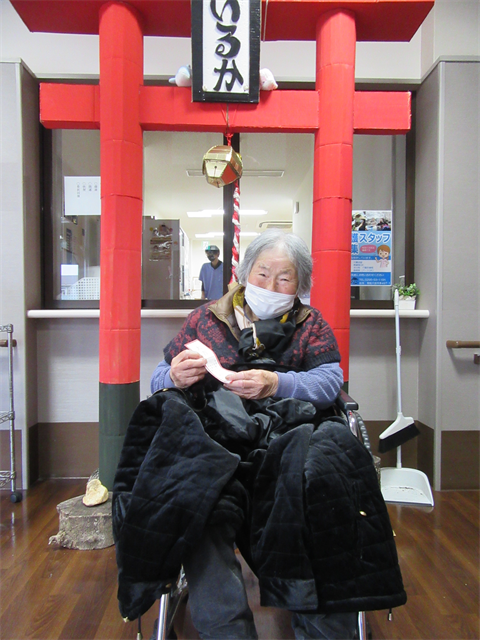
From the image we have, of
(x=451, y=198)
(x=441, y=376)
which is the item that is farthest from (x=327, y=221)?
(x=441, y=376)

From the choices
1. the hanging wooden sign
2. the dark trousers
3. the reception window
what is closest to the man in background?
the reception window

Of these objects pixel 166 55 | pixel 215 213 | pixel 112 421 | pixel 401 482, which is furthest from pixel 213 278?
pixel 401 482

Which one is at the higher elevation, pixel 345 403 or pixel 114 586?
pixel 345 403

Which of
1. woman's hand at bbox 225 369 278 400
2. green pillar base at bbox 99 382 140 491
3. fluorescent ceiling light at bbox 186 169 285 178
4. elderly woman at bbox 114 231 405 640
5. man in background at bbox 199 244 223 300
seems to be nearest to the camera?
elderly woman at bbox 114 231 405 640

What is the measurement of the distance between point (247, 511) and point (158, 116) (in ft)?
5.82

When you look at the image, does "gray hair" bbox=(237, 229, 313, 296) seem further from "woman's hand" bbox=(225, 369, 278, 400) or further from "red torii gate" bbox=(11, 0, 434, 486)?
"red torii gate" bbox=(11, 0, 434, 486)

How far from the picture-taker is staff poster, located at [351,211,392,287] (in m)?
2.76

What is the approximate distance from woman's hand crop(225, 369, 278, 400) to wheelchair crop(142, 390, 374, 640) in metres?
0.24

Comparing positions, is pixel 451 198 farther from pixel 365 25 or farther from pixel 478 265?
pixel 365 25

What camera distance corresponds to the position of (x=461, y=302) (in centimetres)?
246

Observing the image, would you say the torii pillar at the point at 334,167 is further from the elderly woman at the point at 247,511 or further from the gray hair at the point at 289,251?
the elderly woman at the point at 247,511

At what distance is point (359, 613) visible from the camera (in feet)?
3.58

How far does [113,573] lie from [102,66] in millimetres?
2237

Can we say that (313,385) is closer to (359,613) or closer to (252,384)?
(252,384)
